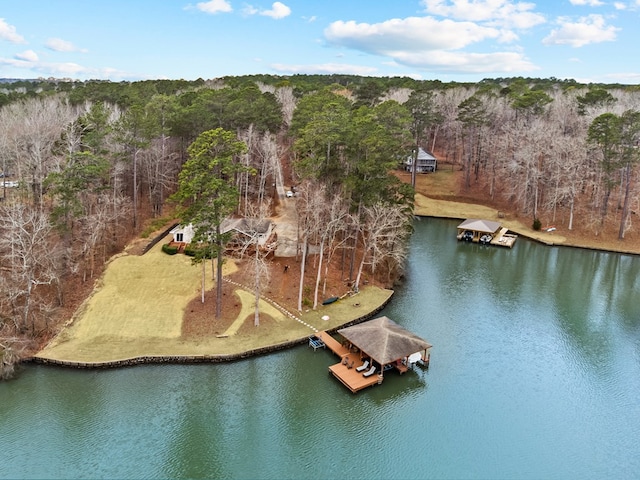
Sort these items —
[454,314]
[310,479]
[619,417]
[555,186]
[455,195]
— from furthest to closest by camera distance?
1. [455,195]
2. [555,186]
3. [454,314]
4. [619,417]
5. [310,479]

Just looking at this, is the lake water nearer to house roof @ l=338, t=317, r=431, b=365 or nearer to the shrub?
house roof @ l=338, t=317, r=431, b=365

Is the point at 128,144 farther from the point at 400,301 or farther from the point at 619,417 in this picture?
the point at 619,417

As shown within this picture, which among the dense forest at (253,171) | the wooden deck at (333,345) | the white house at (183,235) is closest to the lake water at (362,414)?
the wooden deck at (333,345)

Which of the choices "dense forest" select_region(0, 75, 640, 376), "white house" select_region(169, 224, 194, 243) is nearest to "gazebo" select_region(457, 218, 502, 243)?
"dense forest" select_region(0, 75, 640, 376)

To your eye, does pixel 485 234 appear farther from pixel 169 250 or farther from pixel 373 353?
pixel 169 250

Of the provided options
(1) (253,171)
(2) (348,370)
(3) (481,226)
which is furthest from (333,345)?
(3) (481,226)

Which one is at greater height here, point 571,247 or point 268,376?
point 571,247

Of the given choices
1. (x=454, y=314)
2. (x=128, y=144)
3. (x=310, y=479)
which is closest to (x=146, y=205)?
(x=128, y=144)
